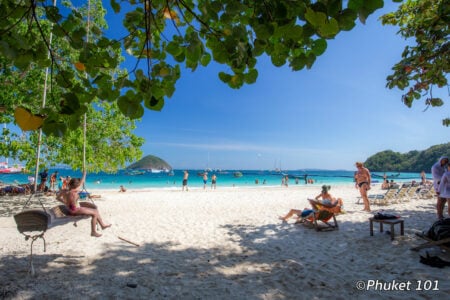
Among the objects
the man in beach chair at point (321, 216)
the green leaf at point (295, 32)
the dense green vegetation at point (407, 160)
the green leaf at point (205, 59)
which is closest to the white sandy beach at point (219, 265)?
the man in beach chair at point (321, 216)

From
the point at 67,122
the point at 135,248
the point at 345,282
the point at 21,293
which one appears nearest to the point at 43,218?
the point at 21,293

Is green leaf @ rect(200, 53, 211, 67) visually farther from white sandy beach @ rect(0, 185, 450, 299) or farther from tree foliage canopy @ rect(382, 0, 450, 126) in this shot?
tree foliage canopy @ rect(382, 0, 450, 126)

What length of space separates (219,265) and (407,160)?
5037 inches

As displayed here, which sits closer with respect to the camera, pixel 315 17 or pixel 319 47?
pixel 315 17

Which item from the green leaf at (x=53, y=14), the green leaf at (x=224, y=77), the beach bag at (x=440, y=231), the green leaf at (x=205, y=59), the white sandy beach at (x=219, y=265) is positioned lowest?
the white sandy beach at (x=219, y=265)

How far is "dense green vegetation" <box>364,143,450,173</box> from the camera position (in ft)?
282

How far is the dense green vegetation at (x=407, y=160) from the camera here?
3385 inches

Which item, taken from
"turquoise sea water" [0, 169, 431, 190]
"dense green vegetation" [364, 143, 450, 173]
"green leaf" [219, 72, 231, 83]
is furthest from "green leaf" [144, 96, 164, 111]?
"dense green vegetation" [364, 143, 450, 173]

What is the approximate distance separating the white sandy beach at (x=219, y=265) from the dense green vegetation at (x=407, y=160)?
328ft

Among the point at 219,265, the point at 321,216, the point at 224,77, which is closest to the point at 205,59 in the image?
the point at 224,77

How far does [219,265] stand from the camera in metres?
4.20

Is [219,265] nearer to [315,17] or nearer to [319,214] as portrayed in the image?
[319,214]
